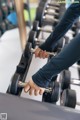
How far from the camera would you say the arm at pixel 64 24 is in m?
1.25

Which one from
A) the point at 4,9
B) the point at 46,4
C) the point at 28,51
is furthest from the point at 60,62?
the point at 4,9

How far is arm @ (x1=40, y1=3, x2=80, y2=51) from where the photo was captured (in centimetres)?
125

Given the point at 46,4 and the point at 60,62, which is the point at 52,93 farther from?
the point at 46,4

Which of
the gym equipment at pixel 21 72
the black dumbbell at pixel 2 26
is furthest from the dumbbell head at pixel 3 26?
the gym equipment at pixel 21 72

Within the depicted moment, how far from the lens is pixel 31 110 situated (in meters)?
0.96

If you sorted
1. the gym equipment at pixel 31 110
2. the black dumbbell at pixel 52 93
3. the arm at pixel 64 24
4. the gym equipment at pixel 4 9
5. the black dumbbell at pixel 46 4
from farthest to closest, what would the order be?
the gym equipment at pixel 4 9
the black dumbbell at pixel 46 4
the arm at pixel 64 24
the black dumbbell at pixel 52 93
the gym equipment at pixel 31 110

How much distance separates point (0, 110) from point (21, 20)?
0.88 meters

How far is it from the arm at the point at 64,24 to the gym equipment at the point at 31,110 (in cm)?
46

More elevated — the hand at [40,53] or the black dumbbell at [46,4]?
the black dumbbell at [46,4]

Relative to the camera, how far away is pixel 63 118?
3.12 ft

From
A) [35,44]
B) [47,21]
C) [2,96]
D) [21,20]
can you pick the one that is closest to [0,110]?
[2,96]

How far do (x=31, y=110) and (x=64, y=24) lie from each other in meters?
0.55

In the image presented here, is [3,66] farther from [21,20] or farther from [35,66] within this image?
[21,20]

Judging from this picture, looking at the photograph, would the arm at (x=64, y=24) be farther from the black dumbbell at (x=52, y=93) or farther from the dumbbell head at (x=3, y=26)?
the dumbbell head at (x=3, y=26)
